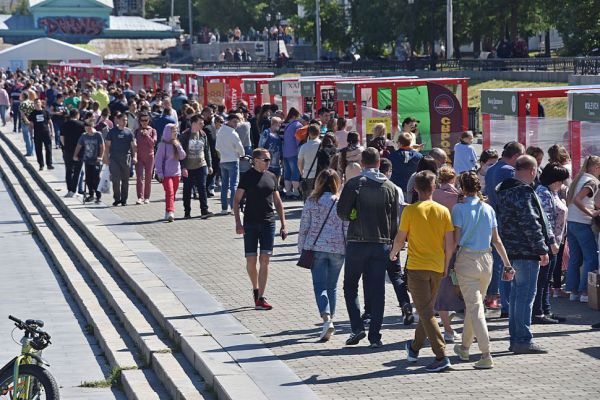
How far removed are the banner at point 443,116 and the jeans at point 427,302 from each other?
12.3m

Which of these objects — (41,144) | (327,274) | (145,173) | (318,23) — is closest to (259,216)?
(327,274)

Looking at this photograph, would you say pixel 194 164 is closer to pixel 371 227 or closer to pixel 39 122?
pixel 39 122

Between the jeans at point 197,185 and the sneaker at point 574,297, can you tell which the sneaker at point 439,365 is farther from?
the jeans at point 197,185

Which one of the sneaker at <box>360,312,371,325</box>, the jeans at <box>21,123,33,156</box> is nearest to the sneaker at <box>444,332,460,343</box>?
the sneaker at <box>360,312,371,325</box>

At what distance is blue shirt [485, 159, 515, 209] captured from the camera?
12508mm

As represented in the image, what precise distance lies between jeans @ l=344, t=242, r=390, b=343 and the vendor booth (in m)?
11.2

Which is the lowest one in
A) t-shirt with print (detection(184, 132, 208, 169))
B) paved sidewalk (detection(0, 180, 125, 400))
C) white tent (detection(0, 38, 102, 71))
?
paved sidewalk (detection(0, 180, 125, 400))

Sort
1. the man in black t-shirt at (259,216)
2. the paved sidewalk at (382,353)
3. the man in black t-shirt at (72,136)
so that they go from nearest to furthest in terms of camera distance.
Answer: the paved sidewalk at (382,353) < the man in black t-shirt at (259,216) < the man in black t-shirt at (72,136)

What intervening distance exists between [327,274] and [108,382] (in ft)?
6.91

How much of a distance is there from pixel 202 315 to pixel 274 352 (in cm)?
185

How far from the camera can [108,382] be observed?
1125 centimetres

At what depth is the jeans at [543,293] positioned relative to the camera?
12.0 m

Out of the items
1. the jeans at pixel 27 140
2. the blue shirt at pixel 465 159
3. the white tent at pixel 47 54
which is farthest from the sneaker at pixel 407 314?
the white tent at pixel 47 54

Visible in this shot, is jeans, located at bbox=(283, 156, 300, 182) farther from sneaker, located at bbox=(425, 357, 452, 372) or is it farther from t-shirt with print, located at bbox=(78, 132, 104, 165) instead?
sneaker, located at bbox=(425, 357, 452, 372)
